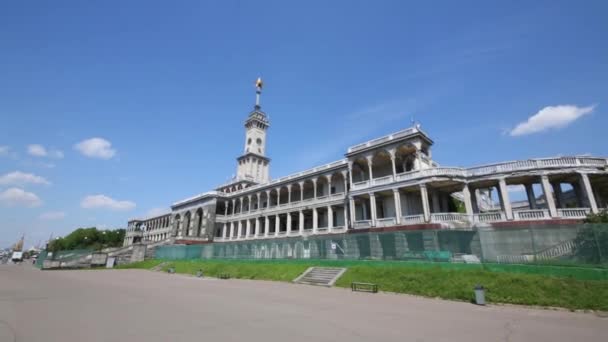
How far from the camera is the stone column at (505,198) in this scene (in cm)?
2186

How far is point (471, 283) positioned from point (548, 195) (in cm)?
1330

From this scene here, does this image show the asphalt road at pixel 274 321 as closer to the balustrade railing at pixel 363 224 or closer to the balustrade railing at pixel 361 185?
the balustrade railing at pixel 363 224

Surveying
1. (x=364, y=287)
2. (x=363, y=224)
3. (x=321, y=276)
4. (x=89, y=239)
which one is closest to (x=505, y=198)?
(x=363, y=224)

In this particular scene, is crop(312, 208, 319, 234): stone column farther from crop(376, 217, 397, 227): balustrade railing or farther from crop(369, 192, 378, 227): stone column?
crop(376, 217, 397, 227): balustrade railing

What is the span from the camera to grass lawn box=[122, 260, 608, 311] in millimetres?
11281

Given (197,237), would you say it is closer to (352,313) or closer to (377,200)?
(377,200)

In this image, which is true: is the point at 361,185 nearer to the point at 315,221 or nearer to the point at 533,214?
the point at 315,221

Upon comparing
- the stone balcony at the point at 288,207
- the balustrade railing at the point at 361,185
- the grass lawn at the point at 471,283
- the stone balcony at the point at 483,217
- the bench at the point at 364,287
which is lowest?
the bench at the point at 364,287

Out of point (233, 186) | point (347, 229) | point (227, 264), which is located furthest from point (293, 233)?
point (233, 186)

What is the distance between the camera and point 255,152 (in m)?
62.1

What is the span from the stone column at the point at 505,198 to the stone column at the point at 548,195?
2.36 metres

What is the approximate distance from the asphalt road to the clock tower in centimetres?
4825

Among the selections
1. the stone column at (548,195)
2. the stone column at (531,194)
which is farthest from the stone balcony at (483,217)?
the stone column at (531,194)

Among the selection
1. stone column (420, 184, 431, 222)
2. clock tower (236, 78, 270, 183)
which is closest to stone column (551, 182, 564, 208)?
stone column (420, 184, 431, 222)
